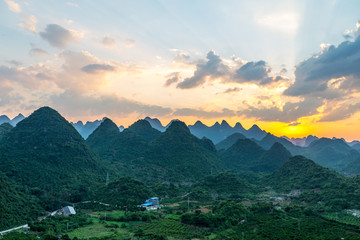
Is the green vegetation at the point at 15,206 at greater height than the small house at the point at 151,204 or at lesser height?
greater

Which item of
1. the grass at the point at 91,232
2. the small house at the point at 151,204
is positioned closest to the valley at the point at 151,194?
the grass at the point at 91,232

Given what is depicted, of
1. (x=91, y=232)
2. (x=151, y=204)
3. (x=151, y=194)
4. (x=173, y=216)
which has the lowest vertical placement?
(x=173, y=216)

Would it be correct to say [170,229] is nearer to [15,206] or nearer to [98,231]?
[98,231]

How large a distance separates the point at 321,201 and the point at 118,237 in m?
41.2

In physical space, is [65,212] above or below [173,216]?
above

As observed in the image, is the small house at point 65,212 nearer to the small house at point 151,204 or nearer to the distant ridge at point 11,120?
the small house at point 151,204

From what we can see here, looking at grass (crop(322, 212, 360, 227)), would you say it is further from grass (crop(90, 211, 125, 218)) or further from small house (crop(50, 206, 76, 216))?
small house (crop(50, 206, 76, 216))

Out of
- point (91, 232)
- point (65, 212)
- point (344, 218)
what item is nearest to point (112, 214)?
point (65, 212)

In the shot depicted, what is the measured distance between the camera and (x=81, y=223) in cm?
3762

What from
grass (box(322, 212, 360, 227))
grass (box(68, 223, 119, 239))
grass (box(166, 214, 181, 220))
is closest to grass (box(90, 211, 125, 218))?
grass (box(68, 223, 119, 239))

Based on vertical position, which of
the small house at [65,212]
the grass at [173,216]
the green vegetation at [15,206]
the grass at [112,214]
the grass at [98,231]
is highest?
the green vegetation at [15,206]

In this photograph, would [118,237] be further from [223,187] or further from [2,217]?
[223,187]

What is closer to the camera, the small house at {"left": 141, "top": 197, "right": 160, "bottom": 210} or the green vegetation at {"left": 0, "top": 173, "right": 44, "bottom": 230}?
the green vegetation at {"left": 0, "top": 173, "right": 44, "bottom": 230}

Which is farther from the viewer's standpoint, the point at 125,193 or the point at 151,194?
the point at 151,194
